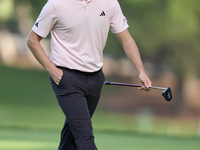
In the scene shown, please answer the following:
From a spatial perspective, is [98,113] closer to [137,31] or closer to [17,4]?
[137,31]

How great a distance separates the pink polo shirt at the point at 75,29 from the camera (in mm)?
4668

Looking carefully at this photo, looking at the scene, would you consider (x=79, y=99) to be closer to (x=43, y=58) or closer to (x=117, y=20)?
(x=43, y=58)

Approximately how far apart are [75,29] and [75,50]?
189 mm

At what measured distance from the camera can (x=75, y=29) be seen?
15.4ft

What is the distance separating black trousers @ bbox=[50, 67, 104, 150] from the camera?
4587 mm

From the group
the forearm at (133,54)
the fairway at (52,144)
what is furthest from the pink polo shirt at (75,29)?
the fairway at (52,144)

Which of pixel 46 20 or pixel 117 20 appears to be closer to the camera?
pixel 46 20

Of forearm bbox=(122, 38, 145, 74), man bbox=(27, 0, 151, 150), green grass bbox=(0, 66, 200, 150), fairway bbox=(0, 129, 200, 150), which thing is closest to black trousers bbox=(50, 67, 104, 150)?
man bbox=(27, 0, 151, 150)

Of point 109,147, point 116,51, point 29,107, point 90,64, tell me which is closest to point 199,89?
point 116,51

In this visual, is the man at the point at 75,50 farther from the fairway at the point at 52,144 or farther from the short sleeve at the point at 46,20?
the fairway at the point at 52,144

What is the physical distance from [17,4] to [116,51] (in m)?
4.65

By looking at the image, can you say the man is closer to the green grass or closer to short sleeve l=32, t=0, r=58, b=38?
short sleeve l=32, t=0, r=58, b=38

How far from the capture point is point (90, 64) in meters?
4.81

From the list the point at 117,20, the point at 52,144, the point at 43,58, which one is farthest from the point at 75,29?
the point at 52,144
